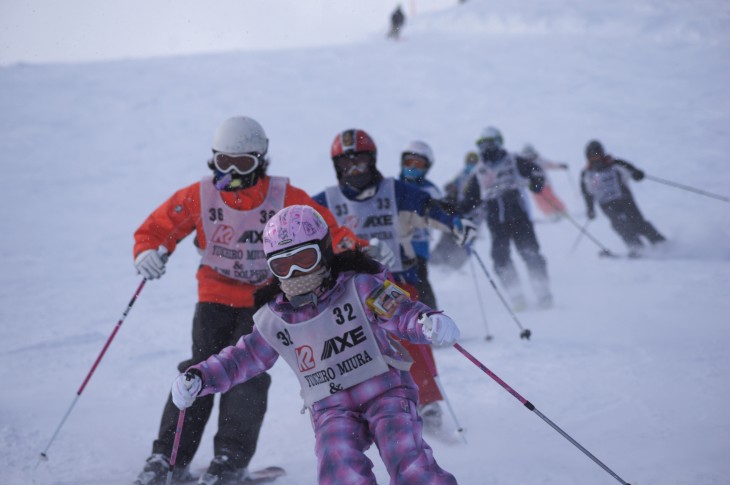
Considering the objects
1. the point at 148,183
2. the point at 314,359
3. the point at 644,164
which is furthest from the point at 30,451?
the point at 644,164

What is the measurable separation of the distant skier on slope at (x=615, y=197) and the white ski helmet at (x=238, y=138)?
318 inches

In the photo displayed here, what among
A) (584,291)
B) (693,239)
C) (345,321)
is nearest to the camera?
(345,321)

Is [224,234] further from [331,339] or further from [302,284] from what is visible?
[331,339]

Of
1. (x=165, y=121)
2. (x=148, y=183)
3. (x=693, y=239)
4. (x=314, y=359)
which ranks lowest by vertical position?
(x=314, y=359)

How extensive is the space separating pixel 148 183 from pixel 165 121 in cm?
473

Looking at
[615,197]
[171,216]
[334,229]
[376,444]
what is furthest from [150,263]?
[615,197]

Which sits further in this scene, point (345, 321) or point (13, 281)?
point (13, 281)

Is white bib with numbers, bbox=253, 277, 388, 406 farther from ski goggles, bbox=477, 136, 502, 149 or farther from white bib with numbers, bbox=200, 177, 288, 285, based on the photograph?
ski goggles, bbox=477, 136, 502, 149

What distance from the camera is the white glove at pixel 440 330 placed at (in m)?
2.91

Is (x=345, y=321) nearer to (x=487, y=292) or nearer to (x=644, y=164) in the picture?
(x=487, y=292)

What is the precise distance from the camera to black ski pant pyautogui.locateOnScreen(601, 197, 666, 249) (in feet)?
36.3

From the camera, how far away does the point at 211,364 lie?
3273 millimetres

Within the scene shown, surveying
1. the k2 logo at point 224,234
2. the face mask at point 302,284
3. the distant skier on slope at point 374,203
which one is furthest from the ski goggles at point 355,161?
the face mask at point 302,284

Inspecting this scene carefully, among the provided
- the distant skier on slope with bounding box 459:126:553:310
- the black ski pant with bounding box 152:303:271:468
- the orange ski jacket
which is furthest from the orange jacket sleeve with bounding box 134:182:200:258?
the distant skier on slope with bounding box 459:126:553:310
